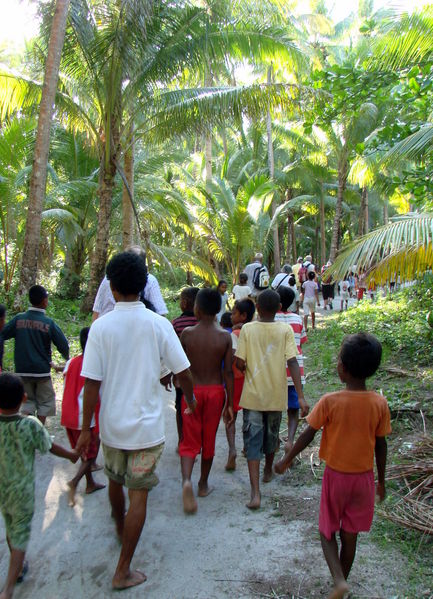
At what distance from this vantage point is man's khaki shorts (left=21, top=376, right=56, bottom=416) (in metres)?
4.72

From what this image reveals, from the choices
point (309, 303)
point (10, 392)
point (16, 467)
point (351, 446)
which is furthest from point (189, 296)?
point (309, 303)

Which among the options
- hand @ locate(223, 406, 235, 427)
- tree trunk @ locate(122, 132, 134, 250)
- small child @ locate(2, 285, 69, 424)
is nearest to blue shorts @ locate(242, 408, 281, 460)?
hand @ locate(223, 406, 235, 427)

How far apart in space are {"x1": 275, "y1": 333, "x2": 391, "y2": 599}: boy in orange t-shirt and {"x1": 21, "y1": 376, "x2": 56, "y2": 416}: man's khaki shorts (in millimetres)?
3002

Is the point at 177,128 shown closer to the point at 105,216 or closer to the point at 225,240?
the point at 105,216

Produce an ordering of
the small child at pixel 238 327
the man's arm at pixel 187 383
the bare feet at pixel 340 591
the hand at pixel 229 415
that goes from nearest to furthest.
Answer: the bare feet at pixel 340 591
the man's arm at pixel 187 383
the hand at pixel 229 415
the small child at pixel 238 327

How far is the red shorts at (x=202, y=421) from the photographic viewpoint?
3.87 meters

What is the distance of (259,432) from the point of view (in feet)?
13.1

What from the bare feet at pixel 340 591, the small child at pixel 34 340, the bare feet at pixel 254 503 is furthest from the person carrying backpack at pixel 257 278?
the bare feet at pixel 340 591

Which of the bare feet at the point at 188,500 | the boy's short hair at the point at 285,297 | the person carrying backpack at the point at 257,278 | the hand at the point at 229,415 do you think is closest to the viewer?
the bare feet at the point at 188,500

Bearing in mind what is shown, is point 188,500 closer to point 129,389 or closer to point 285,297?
point 129,389

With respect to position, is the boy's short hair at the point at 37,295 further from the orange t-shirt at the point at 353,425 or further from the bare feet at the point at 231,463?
the orange t-shirt at the point at 353,425

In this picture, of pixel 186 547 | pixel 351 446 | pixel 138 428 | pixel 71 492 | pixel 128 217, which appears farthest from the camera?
pixel 128 217

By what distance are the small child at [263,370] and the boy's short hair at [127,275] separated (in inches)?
56.3

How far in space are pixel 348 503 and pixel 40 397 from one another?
10.6 feet
